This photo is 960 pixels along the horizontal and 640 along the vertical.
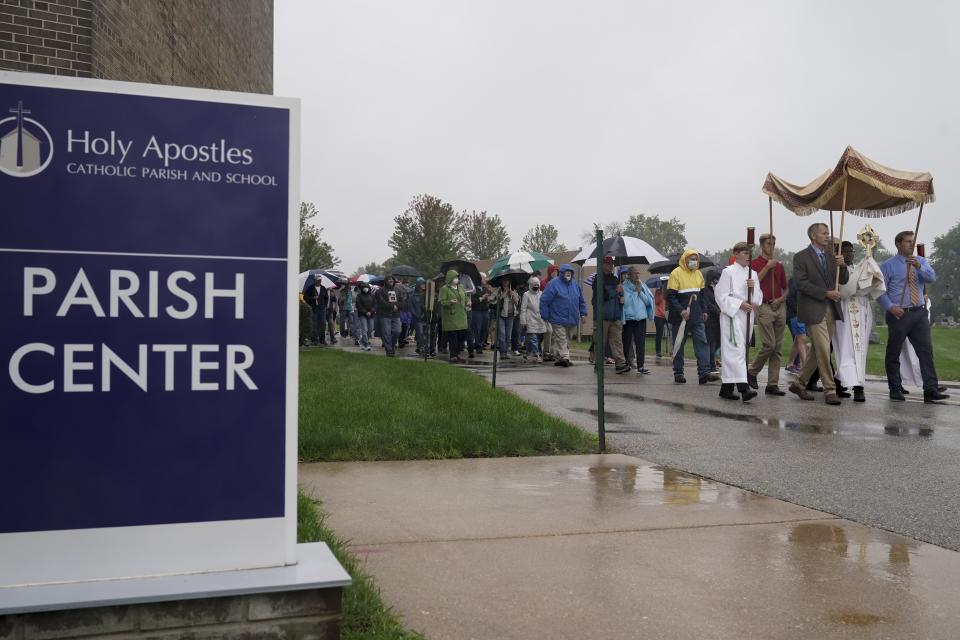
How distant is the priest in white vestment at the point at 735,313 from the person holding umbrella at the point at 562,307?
15.8ft

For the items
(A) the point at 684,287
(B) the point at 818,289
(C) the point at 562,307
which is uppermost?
(A) the point at 684,287

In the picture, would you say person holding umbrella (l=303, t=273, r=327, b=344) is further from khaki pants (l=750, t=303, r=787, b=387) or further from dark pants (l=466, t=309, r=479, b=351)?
khaki pants (l=750, t=303, r=787, b=387)

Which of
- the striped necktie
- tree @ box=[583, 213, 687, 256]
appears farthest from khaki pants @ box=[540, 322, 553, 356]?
tree @ box=[583, 213, 687, 256]

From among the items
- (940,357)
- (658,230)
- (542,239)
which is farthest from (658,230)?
(940,357)

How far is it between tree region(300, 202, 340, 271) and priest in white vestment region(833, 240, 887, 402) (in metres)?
41.2

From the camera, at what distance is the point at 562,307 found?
16391 millimetres

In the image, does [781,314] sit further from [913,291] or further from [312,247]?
[312,247]

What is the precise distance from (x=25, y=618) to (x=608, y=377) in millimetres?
12571

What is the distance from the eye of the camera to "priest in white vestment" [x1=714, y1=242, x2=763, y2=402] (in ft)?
36.8

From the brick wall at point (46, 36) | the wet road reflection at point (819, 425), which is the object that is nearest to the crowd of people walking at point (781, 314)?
the wet road reflection at point (819, 425)

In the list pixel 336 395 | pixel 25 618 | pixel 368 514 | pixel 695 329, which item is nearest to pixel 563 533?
pixel 368 514

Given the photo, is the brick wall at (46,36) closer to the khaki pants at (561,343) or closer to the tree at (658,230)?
the khaki pants at (561,343)

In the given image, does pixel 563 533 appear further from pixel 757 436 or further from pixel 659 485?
pixel 757 436

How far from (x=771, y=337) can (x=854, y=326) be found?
1020mm
